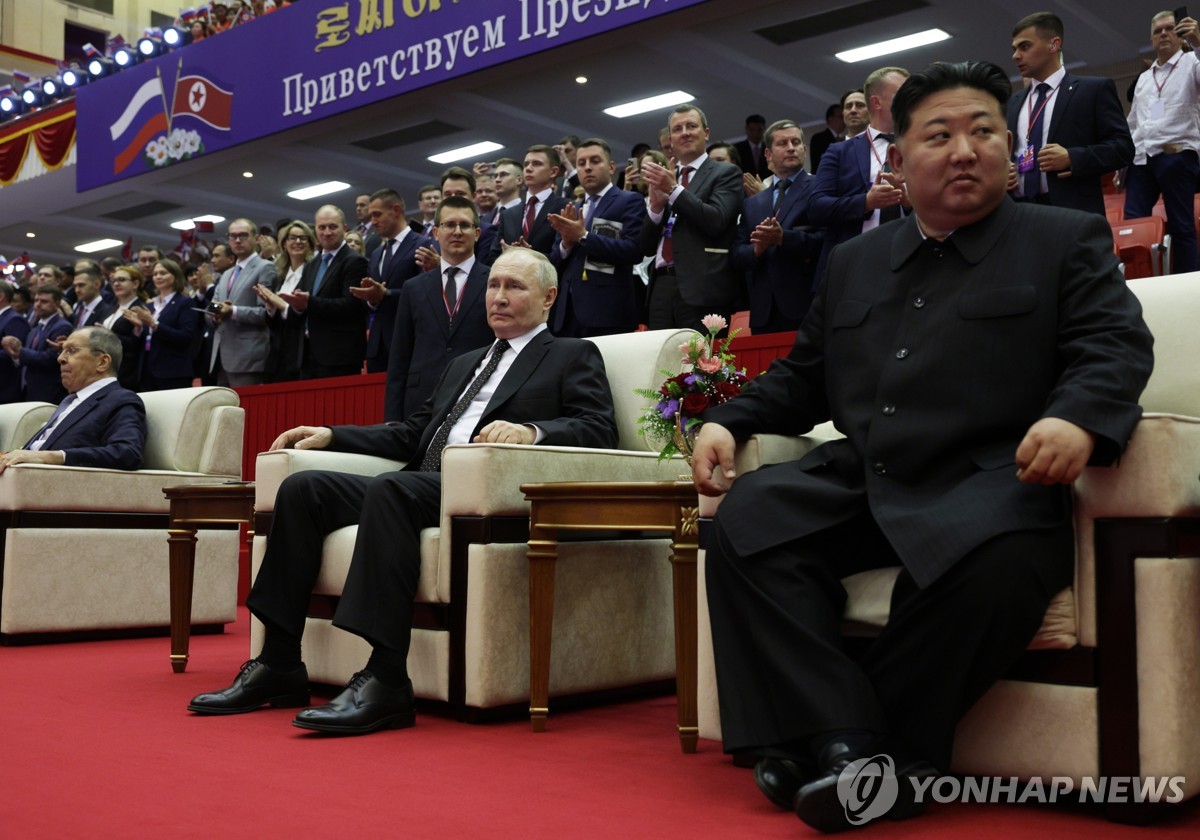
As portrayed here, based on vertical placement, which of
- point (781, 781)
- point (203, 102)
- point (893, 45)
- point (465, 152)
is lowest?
point (781, 781)

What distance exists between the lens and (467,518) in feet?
9.29

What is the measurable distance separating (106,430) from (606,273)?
219 centimetres

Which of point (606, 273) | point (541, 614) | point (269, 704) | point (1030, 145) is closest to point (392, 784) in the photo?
point (541, 614)

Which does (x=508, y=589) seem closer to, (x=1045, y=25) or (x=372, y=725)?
(x=372, y=725)

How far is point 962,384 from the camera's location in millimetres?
2002

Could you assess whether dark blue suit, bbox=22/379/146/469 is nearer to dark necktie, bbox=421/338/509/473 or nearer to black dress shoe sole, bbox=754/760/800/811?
dark necktie, bbox=421/338/509/473

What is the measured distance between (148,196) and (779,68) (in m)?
7.67

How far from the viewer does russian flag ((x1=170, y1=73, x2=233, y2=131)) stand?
1072 cm

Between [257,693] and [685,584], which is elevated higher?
[685,584]

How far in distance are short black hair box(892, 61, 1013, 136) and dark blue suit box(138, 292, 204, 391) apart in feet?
18.9

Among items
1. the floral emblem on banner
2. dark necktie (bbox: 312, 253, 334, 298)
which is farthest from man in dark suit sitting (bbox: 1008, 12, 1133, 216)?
the floral emblem on banner

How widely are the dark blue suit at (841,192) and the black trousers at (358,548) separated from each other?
233cm

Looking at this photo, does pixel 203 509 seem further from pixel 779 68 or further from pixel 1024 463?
pixel 779 68

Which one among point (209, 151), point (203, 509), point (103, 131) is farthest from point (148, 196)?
point (203, 509)
